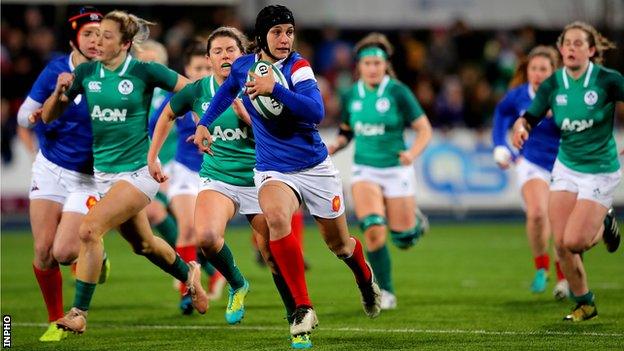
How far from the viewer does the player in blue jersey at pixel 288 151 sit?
27.1 feet

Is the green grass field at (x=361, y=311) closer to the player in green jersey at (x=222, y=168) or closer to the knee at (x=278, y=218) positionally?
the player in green jersey at (x=222, y=168)

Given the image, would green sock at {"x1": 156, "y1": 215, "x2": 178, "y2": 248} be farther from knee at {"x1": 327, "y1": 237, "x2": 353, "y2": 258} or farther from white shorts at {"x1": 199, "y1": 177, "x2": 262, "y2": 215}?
knee at {"x1": 327, "y1": 237, "x2": 353, "y2": 258}

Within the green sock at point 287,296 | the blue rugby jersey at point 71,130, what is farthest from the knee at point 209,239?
the blue rugby jersey at point 71,130

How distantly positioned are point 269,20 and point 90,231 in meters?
2.10

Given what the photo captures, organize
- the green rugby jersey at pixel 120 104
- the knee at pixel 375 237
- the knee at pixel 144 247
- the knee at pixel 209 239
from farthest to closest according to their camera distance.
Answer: the knee at pixel 375 237
the knee at pixel 144 247
the green rugby jersey at pixel 120 104
the knee at pixel 209 239

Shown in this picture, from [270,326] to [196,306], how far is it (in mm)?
671

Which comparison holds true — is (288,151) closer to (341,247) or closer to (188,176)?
(341,247)

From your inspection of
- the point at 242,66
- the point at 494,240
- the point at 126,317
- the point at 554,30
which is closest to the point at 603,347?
the point at 242,66

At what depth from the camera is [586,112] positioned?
32.1 feet

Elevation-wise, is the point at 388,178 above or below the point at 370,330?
above

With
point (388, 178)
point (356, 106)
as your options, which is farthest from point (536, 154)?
point (356, 106)

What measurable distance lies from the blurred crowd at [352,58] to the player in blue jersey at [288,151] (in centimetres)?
1280

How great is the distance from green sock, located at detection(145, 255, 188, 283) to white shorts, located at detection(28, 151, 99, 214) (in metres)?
0.71

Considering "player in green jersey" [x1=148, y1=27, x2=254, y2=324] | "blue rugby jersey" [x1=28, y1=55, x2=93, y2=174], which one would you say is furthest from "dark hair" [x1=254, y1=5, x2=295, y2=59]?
"blue rugby jersey" [x1=28, y1=55, x2=93, y2=174]
